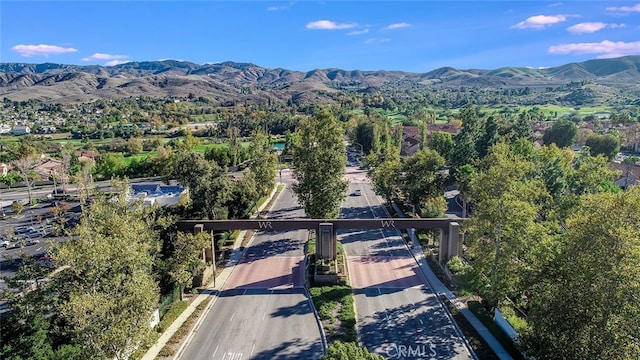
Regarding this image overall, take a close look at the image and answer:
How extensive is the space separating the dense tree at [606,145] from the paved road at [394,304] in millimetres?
77993

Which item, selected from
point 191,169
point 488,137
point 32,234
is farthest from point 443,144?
point 32,234

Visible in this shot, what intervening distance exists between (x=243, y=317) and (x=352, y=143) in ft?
346

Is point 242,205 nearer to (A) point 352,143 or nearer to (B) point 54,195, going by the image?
(B) point 54,195

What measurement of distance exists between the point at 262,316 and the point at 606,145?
102430 millimetres

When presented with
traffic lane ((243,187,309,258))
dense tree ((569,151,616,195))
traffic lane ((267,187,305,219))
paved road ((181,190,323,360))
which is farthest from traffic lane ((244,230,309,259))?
dense tree ((569,151,616,195))

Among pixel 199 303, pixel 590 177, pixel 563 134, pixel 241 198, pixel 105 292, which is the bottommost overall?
pixel 199 303

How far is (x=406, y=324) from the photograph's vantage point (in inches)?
1227

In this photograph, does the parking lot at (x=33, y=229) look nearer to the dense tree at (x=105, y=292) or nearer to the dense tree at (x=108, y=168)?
the dense tree at (x=108, y=168)

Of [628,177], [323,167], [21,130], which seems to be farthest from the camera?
[21,130]

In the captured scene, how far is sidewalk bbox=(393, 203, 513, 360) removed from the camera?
28.1 metres

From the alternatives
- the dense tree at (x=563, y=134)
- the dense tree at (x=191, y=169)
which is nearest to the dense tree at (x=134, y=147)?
the dense tree at (x=191, y=169)

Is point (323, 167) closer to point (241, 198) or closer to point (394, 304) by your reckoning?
point (241, 198)

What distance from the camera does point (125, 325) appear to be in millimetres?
21266

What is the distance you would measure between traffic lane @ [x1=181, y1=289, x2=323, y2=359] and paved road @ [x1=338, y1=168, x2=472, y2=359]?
4359mm
